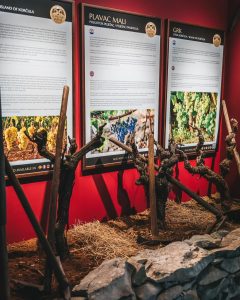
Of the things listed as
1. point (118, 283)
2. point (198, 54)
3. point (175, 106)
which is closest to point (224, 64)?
point (198, 54)

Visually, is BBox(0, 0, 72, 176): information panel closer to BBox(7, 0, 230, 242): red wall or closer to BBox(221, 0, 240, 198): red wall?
BBox(7, 0, 230, 242): red wall

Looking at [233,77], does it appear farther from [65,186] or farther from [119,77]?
[65,186]

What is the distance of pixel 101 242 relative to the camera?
14.1 ft

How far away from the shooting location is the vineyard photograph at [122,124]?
4.81 metres

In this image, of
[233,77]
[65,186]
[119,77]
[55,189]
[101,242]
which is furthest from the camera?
[233,77]

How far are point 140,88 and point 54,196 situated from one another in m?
2.43

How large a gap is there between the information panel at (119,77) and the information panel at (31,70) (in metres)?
0.35

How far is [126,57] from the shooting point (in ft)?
16.1

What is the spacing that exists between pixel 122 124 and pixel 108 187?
0.93 metres

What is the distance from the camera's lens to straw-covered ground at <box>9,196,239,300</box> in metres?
3.55

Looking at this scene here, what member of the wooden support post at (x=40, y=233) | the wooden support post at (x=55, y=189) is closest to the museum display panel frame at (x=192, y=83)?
the wooden support post at (x=55, y=189)

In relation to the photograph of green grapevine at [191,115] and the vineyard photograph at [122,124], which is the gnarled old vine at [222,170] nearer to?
the photograph of green grapevine at [191,115]

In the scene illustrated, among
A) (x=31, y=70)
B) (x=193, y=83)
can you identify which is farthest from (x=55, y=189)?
(x=193, y=83)

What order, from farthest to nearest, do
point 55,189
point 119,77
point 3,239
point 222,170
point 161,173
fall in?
point 222,170
point 119,77
point 161,173
point 55,189
point 3,239
